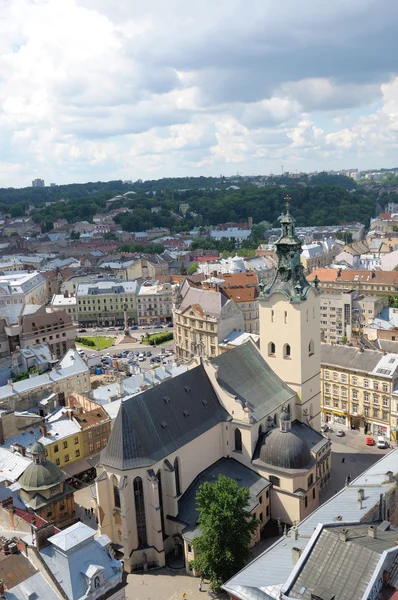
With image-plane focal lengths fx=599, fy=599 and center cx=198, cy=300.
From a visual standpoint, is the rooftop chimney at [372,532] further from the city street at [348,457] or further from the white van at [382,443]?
the white van at [382,443]

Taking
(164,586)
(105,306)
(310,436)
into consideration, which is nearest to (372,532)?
(164,586)

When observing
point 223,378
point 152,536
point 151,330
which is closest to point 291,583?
point 152,536

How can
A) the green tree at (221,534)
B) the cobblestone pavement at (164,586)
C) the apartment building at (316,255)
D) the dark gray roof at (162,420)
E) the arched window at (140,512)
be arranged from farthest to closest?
the apartment building at (316,255) < the arched window at (140,512) < the dark gray roof at (162,420) < the cobblestone pavement at (164,586) < the green tree at (221,534)

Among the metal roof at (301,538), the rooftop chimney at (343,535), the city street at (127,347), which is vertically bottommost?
the city street at (127,347)

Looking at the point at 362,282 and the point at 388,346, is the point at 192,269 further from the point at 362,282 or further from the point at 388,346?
the point at 388,346

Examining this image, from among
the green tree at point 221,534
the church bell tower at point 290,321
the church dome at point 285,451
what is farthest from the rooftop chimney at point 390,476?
the church bell tower at point 290,321
